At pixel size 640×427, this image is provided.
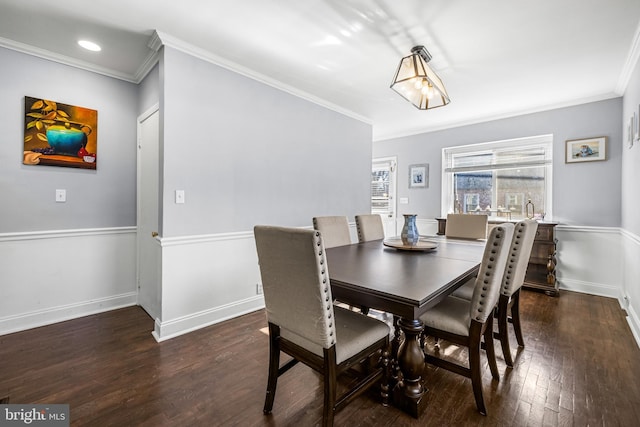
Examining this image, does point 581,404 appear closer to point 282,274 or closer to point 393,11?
point 282,274

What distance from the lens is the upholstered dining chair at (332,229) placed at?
245 centimetres

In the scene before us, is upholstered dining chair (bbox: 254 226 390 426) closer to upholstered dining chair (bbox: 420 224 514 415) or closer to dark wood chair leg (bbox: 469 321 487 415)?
upholstered dining chair (bbox: 420 224 514 415)

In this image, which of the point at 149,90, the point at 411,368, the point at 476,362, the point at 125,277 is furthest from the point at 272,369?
the point at 149,90

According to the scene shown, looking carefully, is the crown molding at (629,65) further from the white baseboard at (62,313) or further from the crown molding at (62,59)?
the white baseboard at (62,313)

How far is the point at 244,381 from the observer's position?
1.77m

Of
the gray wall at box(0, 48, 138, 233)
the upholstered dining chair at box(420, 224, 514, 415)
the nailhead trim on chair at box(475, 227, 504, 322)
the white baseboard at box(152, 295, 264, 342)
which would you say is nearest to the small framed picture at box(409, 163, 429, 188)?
the white baseboard at box(152, 295, 264, 342)

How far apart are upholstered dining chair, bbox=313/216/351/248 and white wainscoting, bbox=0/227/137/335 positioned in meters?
2.05

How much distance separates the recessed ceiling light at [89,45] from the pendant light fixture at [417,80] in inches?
96.6

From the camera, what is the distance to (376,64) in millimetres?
2688

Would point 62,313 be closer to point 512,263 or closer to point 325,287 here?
point 325,287

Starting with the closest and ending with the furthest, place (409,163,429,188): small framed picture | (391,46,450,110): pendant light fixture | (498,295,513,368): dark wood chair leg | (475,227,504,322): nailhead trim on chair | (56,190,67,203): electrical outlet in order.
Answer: (475,227,504,322): nailhead trim on chair
(498,295,513,368): dark wood chair leg
(391,46,450,110): pendant light fixture
(56,190,67,203): electrical outlet
(409,163,429,188): small framed picture

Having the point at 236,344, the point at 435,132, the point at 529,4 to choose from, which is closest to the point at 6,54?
the point at 236,344

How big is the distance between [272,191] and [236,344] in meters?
1.51

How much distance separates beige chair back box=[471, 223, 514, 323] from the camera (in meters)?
1.43
